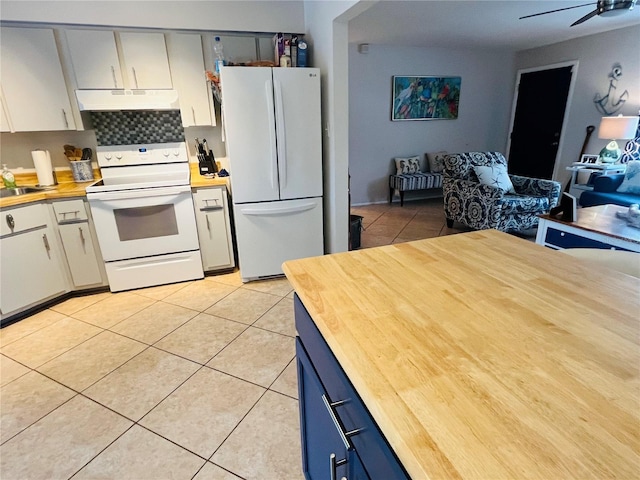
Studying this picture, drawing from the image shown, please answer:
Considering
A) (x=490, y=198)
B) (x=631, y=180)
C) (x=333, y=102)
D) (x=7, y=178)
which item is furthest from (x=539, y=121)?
(x=7, y=178)

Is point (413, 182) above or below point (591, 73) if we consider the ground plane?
below

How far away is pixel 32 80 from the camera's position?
2.57 metres

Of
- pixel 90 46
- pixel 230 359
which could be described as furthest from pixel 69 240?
pixel 230 359

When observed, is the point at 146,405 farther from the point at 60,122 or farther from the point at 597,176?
the point at 597,176

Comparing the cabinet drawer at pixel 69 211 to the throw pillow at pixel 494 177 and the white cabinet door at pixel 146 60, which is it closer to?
the white cabinet door at pixel 146 60

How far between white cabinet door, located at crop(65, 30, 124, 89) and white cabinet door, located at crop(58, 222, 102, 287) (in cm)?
113

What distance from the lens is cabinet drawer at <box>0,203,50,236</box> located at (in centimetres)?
232

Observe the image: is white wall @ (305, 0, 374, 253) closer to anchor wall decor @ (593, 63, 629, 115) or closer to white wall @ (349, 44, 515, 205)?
white wall @ (349, 44, 515, 205)

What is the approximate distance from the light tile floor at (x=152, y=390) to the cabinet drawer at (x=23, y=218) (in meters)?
0.67

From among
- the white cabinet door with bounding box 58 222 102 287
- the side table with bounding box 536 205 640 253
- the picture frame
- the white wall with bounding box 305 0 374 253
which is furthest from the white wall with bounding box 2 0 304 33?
the picture frame

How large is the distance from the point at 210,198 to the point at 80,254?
3.59 ft

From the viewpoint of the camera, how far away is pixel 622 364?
24.8 inches

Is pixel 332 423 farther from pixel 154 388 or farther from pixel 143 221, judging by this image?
pixel 143 221

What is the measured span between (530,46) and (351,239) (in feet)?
15.7
